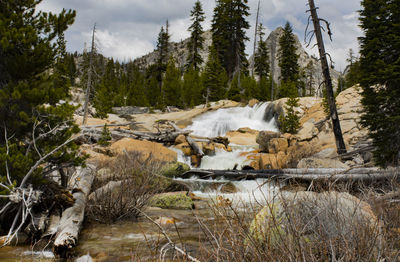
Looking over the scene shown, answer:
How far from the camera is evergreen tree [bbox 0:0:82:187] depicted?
16.7 feet

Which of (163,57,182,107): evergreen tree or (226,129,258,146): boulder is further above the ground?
(163,57,182,107): evergreen tree

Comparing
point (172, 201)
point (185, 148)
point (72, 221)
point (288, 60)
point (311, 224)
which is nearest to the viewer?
point (311, 224)

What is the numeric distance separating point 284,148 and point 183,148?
6.20 m

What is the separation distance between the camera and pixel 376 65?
10.6m

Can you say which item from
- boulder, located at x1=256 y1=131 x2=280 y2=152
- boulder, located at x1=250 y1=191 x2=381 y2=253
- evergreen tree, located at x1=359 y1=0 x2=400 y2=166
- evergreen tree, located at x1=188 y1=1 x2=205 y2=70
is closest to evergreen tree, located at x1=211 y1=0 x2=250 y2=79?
evergreen tree, located at x1=188 y1=1 x2=205 y2=70

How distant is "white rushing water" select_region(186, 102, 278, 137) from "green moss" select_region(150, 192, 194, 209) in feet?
58.3

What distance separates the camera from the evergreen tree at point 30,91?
5.09m

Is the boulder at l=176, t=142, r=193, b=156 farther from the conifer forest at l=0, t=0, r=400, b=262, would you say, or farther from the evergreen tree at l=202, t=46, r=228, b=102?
the evergreen tree at l=202, t=46, r=228, b=102

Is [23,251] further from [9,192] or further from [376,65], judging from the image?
[376,65]

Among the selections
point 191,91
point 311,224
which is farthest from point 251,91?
point 311,224

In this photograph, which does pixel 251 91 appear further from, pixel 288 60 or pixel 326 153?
pixel 326 153

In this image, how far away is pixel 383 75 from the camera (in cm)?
1030

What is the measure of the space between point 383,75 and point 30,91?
11.4 metres

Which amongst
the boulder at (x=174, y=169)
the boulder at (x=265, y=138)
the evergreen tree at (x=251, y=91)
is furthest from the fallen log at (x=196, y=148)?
the evergreen tree at (x=251, y=91)
